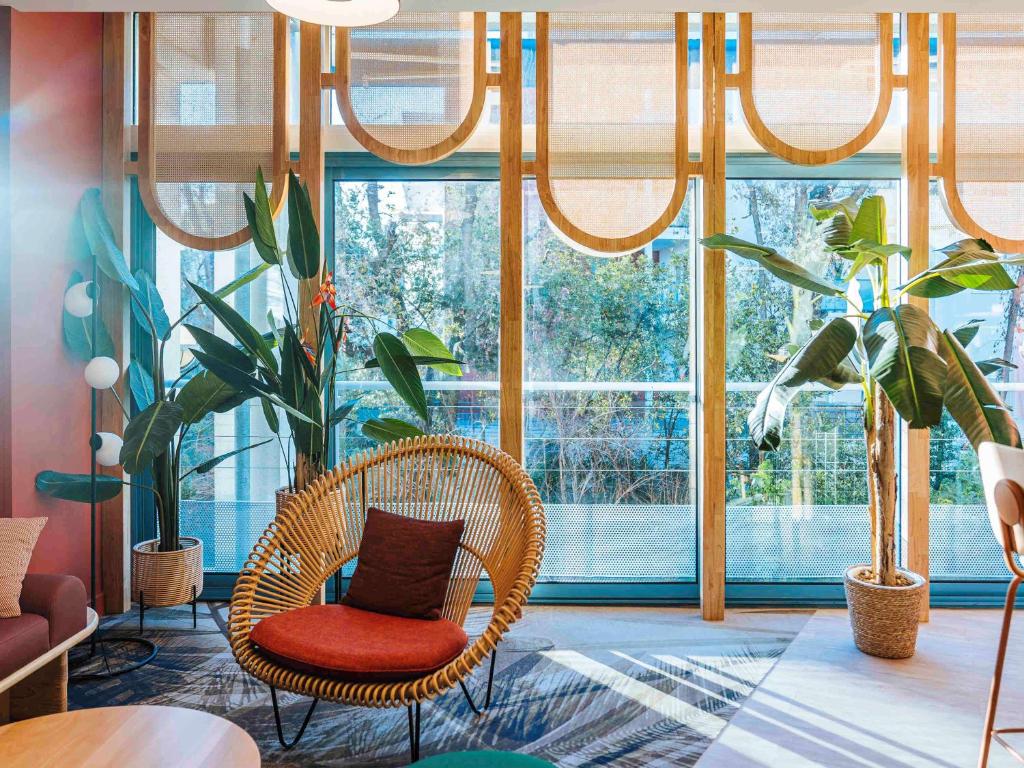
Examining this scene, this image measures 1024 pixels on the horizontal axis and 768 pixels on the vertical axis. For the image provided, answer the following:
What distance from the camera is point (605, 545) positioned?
3746 millimetres

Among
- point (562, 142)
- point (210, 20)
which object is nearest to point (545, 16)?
point (562, 142)

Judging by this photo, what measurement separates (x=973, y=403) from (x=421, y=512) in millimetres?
2050

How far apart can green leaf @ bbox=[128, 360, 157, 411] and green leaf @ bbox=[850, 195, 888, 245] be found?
298cm

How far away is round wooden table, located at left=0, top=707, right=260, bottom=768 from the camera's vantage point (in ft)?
5.33

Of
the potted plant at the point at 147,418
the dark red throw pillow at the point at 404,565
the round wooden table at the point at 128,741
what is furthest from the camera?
the potted plant at the point at 147,418

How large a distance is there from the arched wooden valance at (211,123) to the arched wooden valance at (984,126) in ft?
10.0

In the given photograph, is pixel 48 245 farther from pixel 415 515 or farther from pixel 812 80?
pixel 812 80

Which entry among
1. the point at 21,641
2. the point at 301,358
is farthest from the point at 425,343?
the point at 21,641

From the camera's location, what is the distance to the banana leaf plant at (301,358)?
294cm

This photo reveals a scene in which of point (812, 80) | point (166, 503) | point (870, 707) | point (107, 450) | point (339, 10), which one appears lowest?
point (870, 707)

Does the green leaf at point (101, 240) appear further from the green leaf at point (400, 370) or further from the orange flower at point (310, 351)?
the green leaf at point (400, 370)

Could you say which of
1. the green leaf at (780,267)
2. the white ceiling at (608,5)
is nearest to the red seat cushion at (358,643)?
the green leaf at (780,267)

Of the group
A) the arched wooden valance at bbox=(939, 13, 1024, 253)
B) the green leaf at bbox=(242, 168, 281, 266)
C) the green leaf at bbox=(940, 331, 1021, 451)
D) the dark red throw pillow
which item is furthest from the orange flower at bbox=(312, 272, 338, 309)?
the arched wooden valance at bbox=(939, 13, 1024, 253)

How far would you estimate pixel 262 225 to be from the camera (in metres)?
3.05
